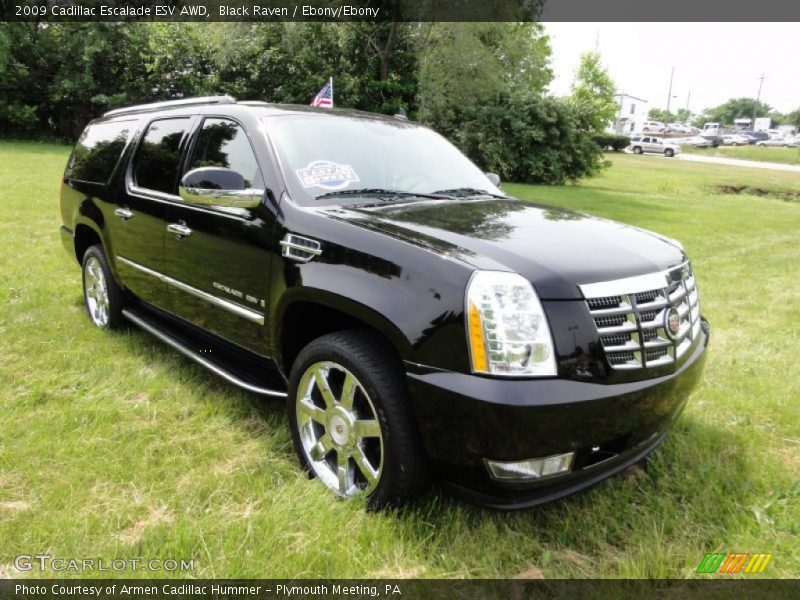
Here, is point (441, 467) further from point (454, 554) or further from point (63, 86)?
point (63, 86)

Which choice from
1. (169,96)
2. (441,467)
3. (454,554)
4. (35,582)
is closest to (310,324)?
(441,467)

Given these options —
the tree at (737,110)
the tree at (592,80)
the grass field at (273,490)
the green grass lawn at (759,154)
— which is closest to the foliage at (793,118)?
the tree at (737,110)

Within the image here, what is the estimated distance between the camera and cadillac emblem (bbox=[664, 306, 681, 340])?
2332mm

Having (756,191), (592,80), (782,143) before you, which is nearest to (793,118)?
(782,143)

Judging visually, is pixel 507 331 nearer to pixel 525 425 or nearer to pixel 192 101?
pixel 525 425

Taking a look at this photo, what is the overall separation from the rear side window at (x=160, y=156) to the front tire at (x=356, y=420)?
1735 mm

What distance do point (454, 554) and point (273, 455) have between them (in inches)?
43.4

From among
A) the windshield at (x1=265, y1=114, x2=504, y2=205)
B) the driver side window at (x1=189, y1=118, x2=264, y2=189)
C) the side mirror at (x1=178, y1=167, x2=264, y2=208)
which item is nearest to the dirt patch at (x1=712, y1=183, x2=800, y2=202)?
the windshield at (x1=265, y1=114, x2=504, y2=205)

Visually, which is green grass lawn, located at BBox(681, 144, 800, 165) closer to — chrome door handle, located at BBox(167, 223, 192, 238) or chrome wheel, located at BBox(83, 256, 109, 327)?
chrome wheel, located at BBox(83, 256, 109, 327)

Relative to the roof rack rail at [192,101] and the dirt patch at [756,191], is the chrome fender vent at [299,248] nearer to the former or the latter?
the roof rack rail at [192,101]

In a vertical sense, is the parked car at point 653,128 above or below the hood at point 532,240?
above

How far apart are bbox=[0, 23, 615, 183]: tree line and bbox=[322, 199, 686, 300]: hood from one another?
60.3 feet

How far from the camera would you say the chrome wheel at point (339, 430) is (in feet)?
8.07

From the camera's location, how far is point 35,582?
211 centimetres
